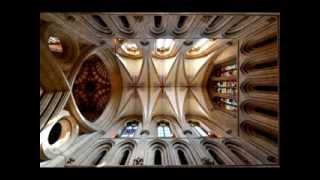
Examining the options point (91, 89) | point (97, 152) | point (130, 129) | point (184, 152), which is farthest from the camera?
point (130, 129)

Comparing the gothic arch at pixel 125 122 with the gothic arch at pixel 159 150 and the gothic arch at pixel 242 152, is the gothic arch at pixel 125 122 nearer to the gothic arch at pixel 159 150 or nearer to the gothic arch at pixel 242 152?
the gothic arch at pixel 159 150

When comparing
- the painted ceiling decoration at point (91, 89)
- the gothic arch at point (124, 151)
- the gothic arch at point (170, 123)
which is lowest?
the gothic arch at point (124, 151)

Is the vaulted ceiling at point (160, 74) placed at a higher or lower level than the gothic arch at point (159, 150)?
higher

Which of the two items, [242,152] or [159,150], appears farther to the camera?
[159,150]

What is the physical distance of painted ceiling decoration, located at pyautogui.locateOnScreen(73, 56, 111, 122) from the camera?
1873 centimetres

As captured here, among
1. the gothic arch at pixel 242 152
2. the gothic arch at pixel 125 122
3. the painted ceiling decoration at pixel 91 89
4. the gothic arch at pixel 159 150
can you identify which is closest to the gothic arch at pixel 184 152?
the gothic arch at pixel 159 150

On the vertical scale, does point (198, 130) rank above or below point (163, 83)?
below

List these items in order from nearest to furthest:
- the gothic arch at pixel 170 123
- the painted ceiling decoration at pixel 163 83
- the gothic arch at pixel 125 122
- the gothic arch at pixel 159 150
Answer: the painted ceiling decoration at pixel 163 83 → the gothic arch at pixel 159 150 → the gothic arch at pixel 170 123 → the gothic arch at pixel 125 122

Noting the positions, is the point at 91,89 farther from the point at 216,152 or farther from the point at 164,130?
the point at 216,152

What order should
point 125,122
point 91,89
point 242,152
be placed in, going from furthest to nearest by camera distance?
point 125,122
point 91,89
point 242,152

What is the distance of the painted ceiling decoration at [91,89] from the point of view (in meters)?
18.7

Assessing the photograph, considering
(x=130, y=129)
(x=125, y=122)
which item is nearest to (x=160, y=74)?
(x=125, y=122)

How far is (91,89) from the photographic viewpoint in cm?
1953
